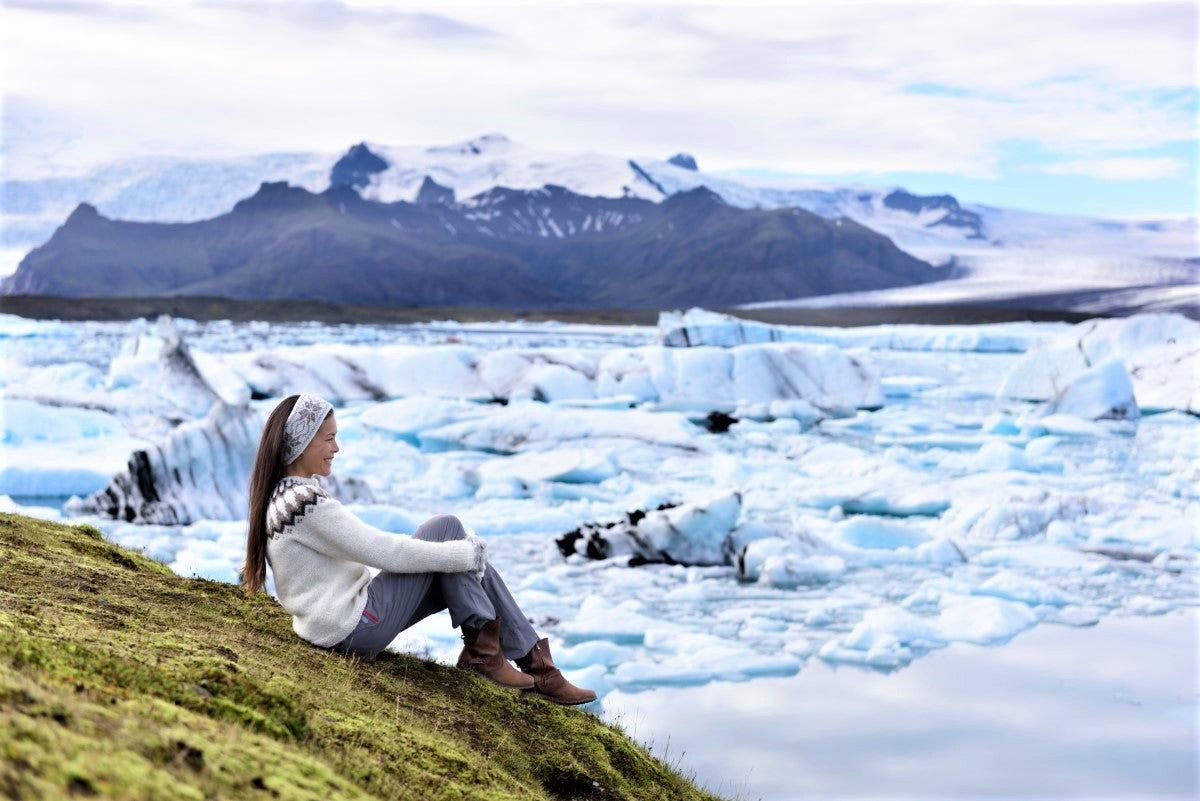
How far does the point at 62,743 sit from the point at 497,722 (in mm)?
2128

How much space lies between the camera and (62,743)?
2045 mm

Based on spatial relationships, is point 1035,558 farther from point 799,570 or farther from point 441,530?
point 441,530

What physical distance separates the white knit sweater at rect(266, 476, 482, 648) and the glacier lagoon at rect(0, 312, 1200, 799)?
2.82 m

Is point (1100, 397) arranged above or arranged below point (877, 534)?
below

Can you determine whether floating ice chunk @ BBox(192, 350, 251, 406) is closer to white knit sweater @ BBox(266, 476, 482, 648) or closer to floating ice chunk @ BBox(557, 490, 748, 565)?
floating ice chunk @ BBox(557, 490, 748, 565)

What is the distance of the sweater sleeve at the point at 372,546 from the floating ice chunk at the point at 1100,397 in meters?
21.5

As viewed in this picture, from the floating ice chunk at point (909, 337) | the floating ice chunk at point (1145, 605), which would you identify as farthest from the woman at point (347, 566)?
the floating ice chunk at point (909, 337)

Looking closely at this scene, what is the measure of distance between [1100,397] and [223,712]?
2305 cm

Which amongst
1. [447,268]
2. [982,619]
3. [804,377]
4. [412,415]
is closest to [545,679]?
[982,619]

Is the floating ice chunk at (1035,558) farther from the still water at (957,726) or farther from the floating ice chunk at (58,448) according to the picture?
the floating ice chunk at (58,448)

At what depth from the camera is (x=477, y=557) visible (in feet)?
12.9

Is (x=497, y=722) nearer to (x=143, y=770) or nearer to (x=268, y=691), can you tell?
(x=268, y=691)

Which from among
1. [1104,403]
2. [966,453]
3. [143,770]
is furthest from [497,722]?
[1104,403]

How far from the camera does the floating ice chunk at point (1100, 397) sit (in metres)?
22.8
